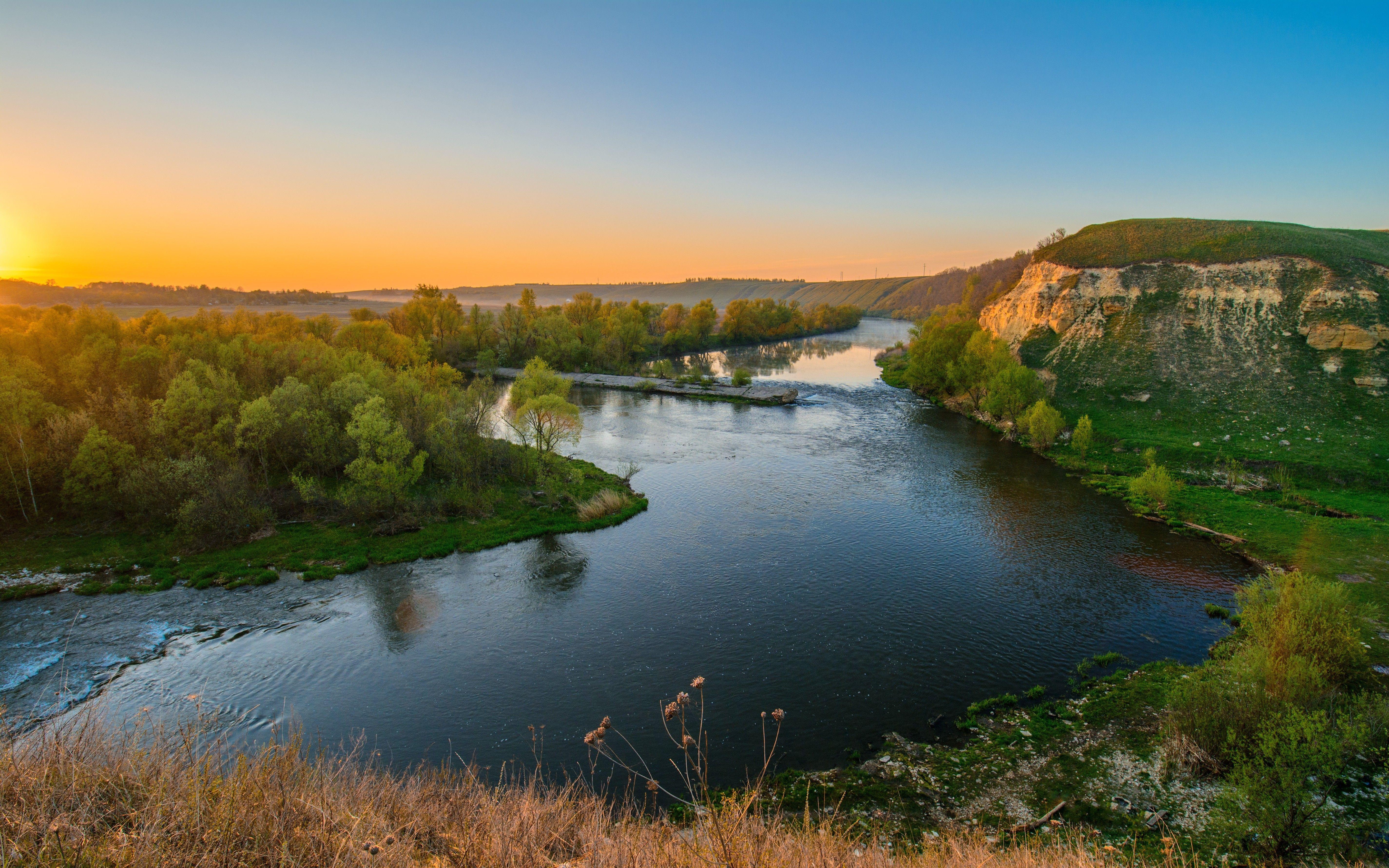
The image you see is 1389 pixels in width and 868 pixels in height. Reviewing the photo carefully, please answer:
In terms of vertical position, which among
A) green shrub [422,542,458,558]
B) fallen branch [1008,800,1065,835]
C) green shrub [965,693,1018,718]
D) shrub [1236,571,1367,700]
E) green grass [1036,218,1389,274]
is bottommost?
green shrub [965,693,1018,718]

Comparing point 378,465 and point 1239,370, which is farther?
point 1239,370

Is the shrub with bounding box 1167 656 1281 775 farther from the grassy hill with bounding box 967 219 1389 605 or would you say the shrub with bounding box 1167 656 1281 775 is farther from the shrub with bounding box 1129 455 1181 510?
the shrub with bounding box 1129 455 1181 510

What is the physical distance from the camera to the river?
1560cm

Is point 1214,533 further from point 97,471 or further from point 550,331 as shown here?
point 550,331

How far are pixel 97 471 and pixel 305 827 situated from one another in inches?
1107

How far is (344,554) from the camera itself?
2450 cm

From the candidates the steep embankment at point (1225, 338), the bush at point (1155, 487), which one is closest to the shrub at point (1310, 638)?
the bush at point (1155, 487)

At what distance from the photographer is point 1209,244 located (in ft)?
179

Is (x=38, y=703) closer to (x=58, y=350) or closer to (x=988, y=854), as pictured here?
(x=988, y=854)

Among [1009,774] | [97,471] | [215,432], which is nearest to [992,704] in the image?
[1009,774]

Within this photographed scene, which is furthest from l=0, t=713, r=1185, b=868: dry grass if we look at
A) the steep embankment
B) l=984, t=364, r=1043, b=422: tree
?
the steep embankment

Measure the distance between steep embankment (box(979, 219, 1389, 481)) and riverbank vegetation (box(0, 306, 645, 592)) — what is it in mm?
38657

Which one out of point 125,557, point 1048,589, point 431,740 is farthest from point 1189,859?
point 125,557

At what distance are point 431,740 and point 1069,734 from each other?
1610 cm
